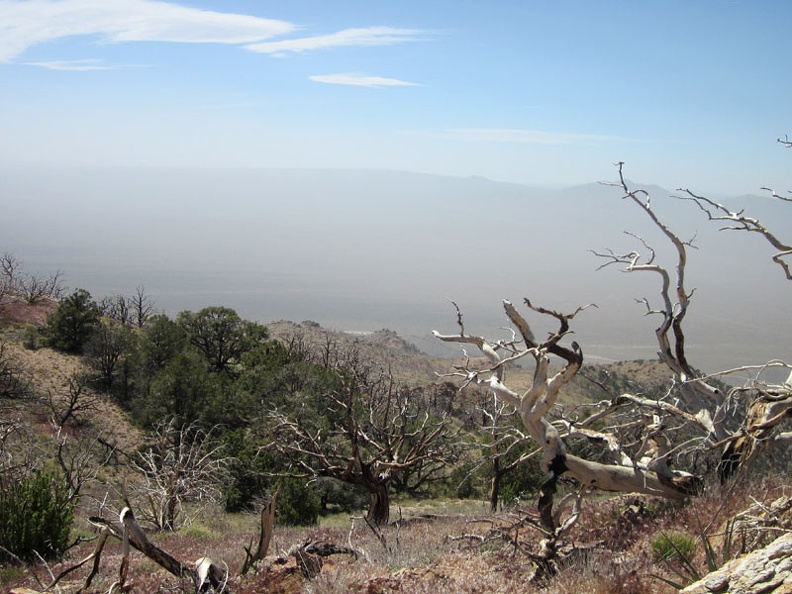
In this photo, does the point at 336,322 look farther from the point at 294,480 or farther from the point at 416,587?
the point at 416,587

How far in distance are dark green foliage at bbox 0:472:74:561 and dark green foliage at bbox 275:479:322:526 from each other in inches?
377

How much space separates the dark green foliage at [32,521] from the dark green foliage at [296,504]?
957 cm

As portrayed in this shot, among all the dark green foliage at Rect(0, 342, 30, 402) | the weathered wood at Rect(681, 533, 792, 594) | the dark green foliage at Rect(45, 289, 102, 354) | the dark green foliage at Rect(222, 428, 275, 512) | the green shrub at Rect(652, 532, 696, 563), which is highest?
the weathered wood at Rect(681, 533, 792, 594)

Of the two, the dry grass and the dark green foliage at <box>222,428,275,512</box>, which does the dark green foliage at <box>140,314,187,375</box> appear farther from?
the dry grass

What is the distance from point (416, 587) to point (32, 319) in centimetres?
4058

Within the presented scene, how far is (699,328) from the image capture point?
11919cm

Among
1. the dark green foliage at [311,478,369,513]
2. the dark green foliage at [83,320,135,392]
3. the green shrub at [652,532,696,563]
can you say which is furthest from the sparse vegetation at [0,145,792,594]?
the dark green foliage at [83,320,135,392]

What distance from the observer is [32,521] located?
9.38 m

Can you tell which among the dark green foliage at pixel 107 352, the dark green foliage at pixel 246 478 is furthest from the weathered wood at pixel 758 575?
the dark green foliage at pixel 107 352

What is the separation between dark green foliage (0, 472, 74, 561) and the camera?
30.3 ft

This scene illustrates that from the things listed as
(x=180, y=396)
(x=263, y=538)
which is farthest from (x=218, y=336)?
(x=263, y=538)

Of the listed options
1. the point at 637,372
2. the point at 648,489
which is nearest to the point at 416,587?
the point at 648,489

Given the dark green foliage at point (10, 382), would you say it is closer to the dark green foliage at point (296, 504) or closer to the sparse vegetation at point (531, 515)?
the sparse vegetation at point (531, 515)

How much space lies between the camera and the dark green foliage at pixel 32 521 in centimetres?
923
